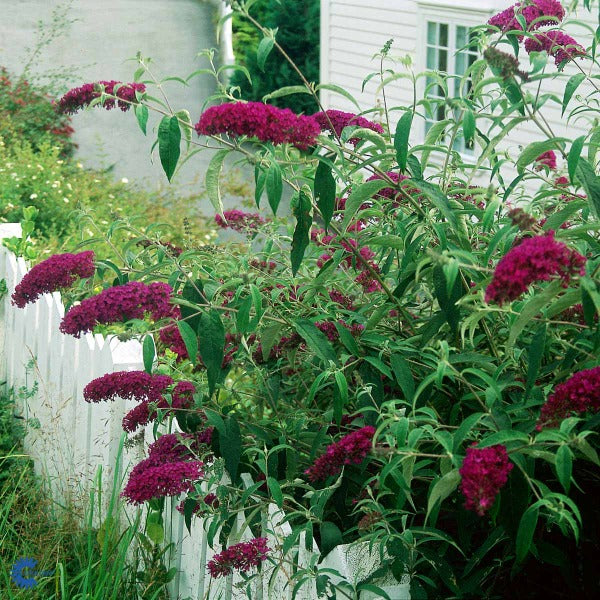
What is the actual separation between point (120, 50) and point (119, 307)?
16447mm

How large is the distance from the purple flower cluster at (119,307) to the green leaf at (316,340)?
0.96 feet

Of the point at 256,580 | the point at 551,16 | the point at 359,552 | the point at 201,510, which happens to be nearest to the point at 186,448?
the point at 201,510

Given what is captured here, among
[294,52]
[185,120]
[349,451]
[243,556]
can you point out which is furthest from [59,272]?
[294,52]

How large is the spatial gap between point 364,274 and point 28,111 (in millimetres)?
10392

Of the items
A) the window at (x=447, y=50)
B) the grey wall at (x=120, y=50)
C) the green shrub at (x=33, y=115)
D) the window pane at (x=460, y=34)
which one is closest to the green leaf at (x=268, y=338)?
the window at (x=447, y=50)

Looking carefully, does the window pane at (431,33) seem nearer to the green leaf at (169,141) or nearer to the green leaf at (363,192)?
the green leaf at (363,192)

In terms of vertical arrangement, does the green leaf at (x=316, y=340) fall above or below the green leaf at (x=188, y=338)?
below

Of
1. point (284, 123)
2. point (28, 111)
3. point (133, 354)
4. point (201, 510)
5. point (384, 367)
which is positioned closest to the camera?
point (284, 123)

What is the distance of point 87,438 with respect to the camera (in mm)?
3441

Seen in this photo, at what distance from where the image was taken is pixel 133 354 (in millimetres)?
3090

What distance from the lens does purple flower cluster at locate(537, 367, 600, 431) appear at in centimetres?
140

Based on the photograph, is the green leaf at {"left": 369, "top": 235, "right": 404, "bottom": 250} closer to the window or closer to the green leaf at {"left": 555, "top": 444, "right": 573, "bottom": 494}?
the green leaf at {"left": 555, "top": 444, "right": 573, "bottom": 494}

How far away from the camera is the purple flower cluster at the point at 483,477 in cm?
134

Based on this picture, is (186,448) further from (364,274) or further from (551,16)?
(551,16)
